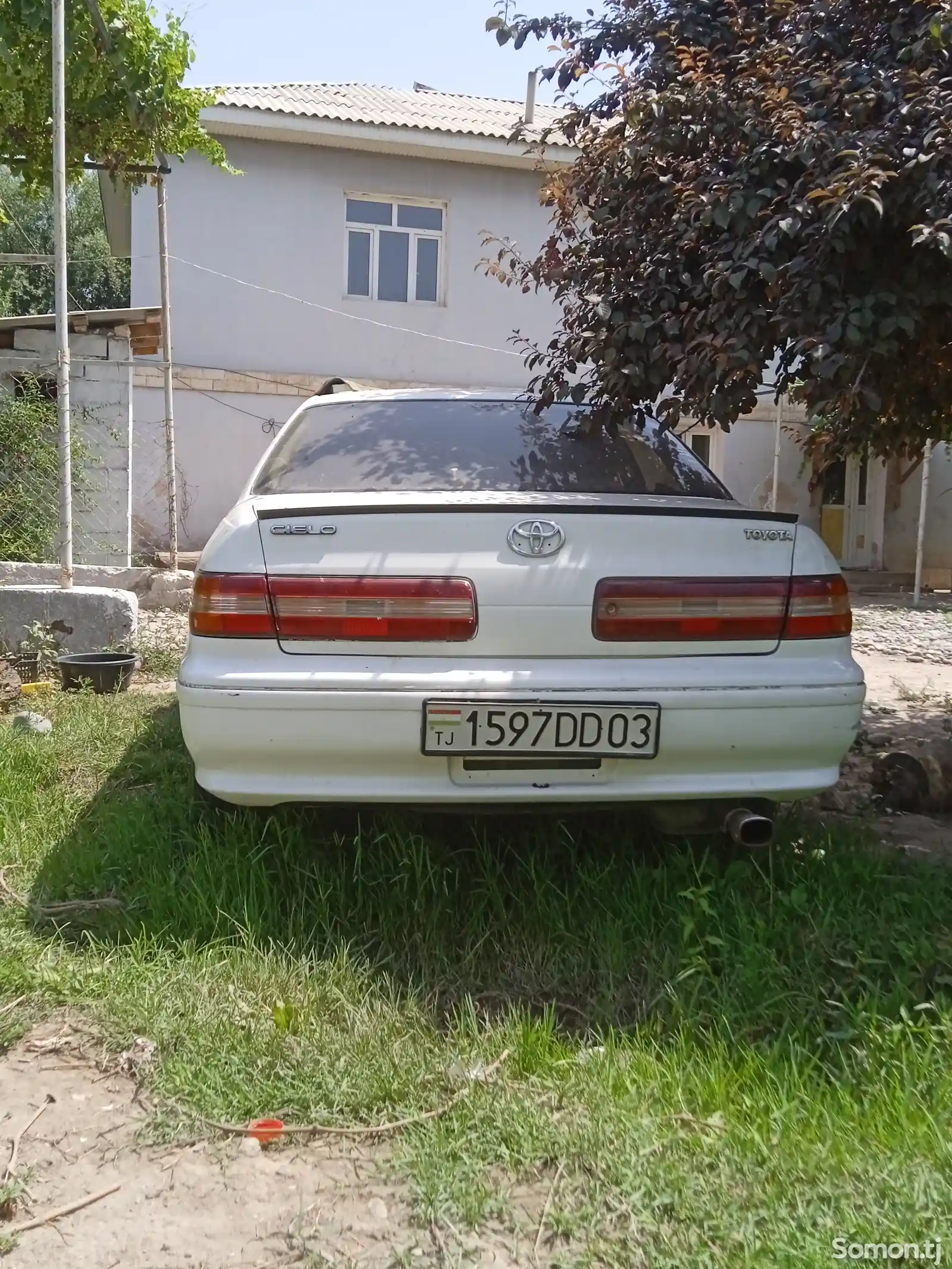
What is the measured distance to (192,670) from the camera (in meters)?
2.53

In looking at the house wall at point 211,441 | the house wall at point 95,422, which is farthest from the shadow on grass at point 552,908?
the house wall at point 211,441

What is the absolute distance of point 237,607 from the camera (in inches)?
99.1

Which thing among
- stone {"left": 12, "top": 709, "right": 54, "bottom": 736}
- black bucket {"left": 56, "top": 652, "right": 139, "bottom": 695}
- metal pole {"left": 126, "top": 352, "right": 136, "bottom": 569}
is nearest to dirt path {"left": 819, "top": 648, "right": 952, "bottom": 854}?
stone {"left": 12, "top": 709, "right": 54, "bottom": 736}

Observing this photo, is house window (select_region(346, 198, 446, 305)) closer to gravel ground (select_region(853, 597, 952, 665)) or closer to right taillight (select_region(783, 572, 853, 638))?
gravel ground (select_region(853, 597, 952, 665))

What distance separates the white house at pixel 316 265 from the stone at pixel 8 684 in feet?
21.5

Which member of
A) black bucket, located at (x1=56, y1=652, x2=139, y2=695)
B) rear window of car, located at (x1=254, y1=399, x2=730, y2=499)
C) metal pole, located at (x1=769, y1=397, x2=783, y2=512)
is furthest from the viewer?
metal pole, located at (x1=769, y1=397, x2=783, y2=512)

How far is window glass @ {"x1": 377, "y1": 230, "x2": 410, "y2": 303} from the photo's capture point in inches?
512

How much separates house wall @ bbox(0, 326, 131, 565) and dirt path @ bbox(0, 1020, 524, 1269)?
22.6ft

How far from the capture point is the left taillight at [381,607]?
2.49 meters

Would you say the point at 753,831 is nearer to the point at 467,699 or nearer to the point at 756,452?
the point at 467,699

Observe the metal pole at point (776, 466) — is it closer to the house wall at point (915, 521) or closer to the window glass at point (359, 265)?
the house wall at point (915, 521)

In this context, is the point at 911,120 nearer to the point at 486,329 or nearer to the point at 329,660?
the point at 329,660

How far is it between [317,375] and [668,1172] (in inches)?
474

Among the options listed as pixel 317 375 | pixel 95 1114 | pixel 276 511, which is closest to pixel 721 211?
pixel 276 511
